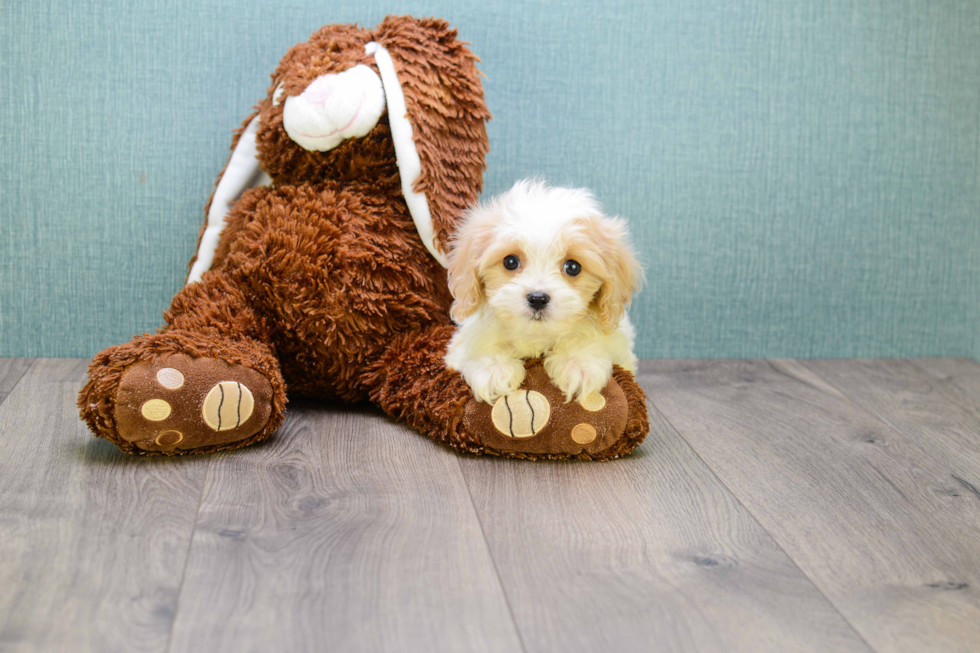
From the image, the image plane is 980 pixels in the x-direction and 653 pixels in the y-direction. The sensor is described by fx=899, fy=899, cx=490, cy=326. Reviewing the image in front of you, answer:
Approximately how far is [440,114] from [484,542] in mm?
718

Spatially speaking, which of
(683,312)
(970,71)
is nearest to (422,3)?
(683,312)

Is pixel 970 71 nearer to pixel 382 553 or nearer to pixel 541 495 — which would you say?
pixel 541 495

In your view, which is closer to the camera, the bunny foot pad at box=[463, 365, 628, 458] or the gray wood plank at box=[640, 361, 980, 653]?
the gray wood plank at box=[640, 361, 980, 653]

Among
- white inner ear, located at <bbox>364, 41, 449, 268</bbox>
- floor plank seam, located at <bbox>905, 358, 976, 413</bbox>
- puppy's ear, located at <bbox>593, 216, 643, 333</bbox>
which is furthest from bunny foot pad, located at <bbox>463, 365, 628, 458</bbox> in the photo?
floor plank seam, located at <bbox>905, 358, 976, 413</bbox>

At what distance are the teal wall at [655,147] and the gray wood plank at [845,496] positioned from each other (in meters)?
0.24

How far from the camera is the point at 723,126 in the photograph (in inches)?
71.0

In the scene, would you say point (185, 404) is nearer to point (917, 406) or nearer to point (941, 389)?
point (917, 406)

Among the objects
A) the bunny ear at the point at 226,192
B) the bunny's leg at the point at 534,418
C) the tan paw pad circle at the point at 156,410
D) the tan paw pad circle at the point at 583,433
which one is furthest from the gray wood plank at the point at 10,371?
the tan paw pad circle at the point at 583,433

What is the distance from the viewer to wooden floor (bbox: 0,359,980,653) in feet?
2.80

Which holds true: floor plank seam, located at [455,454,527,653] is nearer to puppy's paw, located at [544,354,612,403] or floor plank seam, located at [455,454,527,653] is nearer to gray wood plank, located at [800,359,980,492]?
puppy's paw, located at [544,354,612,403]

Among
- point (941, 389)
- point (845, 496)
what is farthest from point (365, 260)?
point (941, 389)

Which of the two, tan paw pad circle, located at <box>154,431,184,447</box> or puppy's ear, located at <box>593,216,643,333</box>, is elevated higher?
puppy's ear, located at <box>593,216,643,333</box>

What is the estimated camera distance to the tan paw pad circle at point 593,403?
49.4 inches

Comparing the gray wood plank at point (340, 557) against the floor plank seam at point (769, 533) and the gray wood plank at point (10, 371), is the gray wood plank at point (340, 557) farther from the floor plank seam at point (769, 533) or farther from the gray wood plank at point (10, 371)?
the gray wood plank at point (10, 371)
